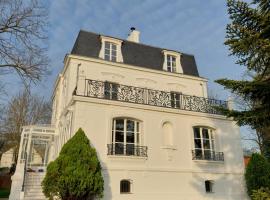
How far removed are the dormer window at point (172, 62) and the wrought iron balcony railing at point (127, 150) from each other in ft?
24.6

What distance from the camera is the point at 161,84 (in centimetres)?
1672

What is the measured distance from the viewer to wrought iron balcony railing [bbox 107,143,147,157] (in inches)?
A: 432

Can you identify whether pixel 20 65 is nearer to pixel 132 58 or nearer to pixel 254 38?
pixel 132 58

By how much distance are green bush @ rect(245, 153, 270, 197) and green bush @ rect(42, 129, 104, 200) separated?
311 inches

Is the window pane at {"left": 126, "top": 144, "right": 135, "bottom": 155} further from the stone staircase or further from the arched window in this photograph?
the stone staircase

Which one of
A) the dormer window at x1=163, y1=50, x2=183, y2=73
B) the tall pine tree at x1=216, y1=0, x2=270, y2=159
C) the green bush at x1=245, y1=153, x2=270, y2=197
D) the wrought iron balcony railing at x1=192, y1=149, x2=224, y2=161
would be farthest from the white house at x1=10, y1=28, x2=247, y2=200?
the tall pine tree at x1=216, y1=0, x2=270, y2=159

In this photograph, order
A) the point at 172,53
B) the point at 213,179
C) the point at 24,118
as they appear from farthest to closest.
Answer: the point at 24,118 < the point at 172,53 < the point at 213,179

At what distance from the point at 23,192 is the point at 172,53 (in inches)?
495

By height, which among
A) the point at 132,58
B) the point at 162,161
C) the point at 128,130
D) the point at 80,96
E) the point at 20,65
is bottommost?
the point at 162,161

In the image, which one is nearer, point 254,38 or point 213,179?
point 254,38

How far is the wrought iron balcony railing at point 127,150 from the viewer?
10975mm

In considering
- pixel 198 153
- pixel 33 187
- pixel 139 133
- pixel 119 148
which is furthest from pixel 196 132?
pixel 33 187

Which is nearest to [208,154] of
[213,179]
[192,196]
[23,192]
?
[213,179]

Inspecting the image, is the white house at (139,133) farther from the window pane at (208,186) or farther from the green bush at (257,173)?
the green bush at (257,173)
